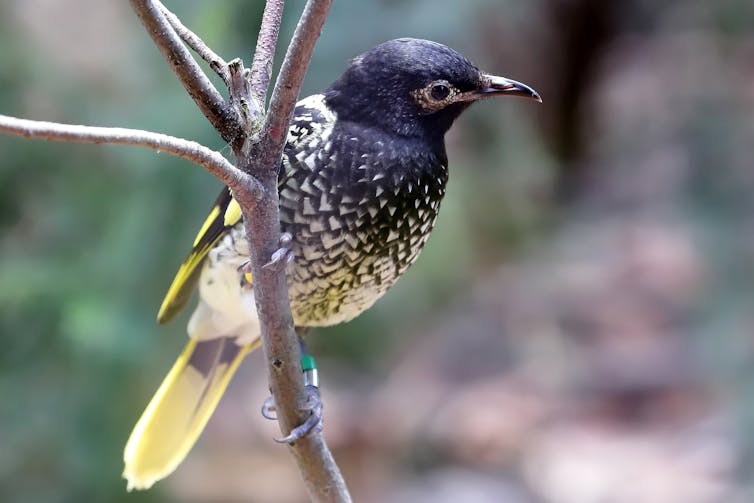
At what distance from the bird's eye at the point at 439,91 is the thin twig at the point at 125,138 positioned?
65 centimetres

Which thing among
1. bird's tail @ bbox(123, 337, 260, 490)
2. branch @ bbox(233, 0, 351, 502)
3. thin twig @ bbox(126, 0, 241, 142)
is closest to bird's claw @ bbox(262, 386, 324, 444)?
branch @ bbox(233, 0, 351, 502)

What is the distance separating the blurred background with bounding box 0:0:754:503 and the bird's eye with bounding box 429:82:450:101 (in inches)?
34.1

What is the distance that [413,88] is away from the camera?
2172 millimetres

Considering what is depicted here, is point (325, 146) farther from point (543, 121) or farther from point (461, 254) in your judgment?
point (543, 121)

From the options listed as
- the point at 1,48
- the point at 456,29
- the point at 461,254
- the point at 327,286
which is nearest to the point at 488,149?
the point at 461,254

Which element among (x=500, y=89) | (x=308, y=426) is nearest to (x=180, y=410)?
(x=308, y=426)

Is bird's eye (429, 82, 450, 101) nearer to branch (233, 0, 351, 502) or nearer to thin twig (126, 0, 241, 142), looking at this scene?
branch (233, 0, 351, 502)

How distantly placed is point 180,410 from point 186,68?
1.30 meters

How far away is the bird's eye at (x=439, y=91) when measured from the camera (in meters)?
2.14

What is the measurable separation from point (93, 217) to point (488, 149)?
1732 mm

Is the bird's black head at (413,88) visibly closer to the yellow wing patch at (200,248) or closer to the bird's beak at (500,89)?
the bird's beak at (500,89)

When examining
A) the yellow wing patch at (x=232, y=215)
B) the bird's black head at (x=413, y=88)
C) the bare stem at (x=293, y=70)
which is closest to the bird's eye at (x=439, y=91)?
the bird's black head at (x=413, y=88)

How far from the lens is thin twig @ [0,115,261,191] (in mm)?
1312

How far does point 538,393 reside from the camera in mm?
6930
